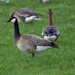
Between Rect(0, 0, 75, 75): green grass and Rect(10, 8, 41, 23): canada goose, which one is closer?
Rect(0, 0, 75, 75): green grass

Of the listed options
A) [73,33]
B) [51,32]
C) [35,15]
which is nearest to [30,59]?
[51,32]

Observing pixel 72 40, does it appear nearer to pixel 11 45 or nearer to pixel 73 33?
pixel 73 33

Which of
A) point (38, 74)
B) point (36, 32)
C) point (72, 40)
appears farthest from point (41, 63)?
point (36, 32)

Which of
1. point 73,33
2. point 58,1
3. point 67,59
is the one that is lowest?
point 58,1

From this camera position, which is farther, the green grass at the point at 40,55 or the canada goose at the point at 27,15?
the canada goose at the point at 27,15

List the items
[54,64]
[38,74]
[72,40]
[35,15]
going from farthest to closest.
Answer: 1. [35,15]
2. [72,40]
3. [54,64]
4. [38,74]

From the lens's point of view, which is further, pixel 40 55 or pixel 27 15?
pixel 27 15

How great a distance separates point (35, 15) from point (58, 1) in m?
5.78

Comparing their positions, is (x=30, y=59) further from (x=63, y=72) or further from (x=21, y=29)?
(x=21, y=29)

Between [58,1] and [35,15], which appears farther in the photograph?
[58,1]

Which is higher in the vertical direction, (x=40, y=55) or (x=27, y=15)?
(x=40, y=55)

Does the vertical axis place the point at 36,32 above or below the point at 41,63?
below

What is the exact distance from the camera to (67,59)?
8.13m

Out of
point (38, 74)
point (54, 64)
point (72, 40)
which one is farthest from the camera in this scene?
point (72, 40)
